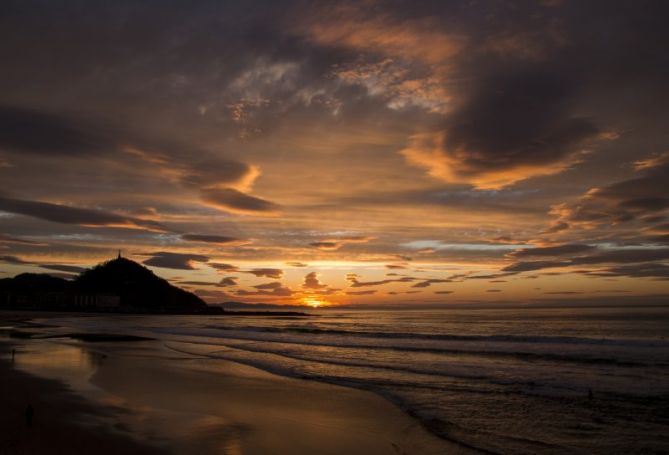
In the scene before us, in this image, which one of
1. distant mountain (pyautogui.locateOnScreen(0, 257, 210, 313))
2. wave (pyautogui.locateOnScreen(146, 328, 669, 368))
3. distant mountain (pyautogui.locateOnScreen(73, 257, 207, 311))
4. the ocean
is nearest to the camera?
the ocean

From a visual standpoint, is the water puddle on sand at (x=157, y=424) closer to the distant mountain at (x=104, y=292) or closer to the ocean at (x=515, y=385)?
the ocean at (x=515, y=385)

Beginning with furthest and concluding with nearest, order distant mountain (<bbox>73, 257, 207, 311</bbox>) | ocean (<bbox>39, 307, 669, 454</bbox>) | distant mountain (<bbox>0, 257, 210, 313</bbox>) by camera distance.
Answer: distant mountain (<bbox>73, 257, 207, 311</bbox>) < distant mountain (<bbox>0, 257, 210, 313</bbox>) < ocean (<bbox>39, 307, 669, 454</bbox>)

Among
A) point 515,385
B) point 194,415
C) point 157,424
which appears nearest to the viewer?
point 157,424

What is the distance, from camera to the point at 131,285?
7165 inches

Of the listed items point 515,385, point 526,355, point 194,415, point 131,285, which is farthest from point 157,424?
point 131,285

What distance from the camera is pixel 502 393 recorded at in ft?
58.4

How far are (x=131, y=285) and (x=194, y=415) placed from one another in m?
184

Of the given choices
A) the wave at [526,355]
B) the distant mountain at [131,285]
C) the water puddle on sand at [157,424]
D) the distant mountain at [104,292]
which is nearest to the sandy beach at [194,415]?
the water puddle on sand at [157,424]

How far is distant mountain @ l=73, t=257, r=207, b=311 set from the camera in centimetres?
17675

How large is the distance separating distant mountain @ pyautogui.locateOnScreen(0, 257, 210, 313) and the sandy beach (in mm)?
133150

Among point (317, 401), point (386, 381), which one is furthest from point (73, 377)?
point (386, 381)

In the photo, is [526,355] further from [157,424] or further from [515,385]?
[157,424]

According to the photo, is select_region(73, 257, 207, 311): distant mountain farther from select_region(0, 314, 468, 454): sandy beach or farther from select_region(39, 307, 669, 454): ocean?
select_region(0, 314, 468, 454): sandy beach

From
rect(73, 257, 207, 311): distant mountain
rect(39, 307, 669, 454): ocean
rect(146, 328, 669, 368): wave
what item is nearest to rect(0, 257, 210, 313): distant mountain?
rect(73, 257, 207, 311): distant mountain
